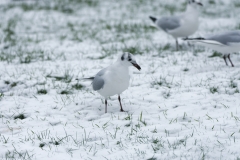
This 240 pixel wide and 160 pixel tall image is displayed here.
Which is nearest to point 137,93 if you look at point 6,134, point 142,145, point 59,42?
point 142,145

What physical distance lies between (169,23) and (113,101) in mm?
4175

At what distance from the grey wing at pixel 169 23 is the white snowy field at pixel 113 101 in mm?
521

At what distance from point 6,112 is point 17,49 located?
4107mm

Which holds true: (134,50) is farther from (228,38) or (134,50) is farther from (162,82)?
(228,38)

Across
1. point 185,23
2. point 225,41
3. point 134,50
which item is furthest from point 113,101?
point 185,23

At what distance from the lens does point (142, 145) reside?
346cm

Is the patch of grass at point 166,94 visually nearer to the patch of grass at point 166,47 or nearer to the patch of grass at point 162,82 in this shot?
the patch of grass at point 162,82

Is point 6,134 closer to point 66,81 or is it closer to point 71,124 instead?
point 71,124

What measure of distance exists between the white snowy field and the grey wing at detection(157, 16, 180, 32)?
521mm

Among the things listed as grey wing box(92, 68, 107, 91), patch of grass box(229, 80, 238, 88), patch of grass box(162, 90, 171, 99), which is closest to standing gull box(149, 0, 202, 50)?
patch of grass box(229, 80, 238, 88)

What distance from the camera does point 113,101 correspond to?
512 cm

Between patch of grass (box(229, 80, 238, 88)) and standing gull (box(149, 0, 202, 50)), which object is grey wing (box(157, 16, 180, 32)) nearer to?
standing gull (box(149, 0, 202, 50))

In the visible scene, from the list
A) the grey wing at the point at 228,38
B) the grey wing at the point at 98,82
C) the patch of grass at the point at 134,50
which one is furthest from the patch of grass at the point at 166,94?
the patch of grass at the point at 134,50

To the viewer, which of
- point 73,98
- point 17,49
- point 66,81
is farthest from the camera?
point 17,49
